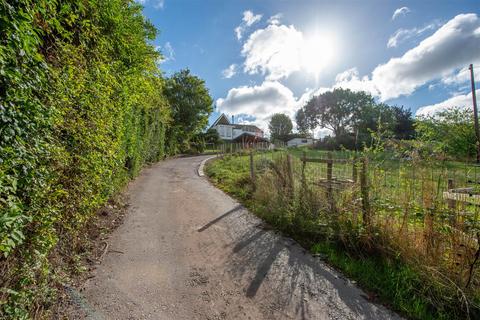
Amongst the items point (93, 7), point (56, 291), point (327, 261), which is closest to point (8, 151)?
point (56, 291)

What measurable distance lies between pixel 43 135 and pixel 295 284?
358cm

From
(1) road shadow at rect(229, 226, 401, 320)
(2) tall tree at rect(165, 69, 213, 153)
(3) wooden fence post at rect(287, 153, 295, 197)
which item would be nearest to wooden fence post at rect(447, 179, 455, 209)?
(1) road shadow at rect(229, 226, 401, 320)

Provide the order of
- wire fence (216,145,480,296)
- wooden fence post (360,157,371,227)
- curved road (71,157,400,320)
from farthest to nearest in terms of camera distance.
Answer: wooden fence post (360,157,371,227) < wire fence (216,145,480,296) < curved road (71,157,400,320)

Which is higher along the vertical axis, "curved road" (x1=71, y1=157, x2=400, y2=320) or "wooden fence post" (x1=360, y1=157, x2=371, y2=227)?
"wooden fence post" (x1=360, y1=157, x2=371, y2=227)

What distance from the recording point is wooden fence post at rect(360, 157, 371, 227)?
3.57m

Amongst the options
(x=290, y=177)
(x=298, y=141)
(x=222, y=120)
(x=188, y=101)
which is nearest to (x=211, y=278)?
(x=290, y=177)

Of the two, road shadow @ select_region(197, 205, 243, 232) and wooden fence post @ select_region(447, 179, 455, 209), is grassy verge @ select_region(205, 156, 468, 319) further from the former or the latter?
road shadow @ select_region(197, 205, 243, 232)

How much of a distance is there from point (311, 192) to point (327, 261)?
1.43 metres

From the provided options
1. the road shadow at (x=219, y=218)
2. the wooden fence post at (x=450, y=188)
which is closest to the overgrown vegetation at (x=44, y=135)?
the road shadow at (x=219, y=218)

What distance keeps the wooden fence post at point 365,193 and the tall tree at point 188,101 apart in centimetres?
2698

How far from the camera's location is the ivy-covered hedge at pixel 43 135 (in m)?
1.62

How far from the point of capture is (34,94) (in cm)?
199

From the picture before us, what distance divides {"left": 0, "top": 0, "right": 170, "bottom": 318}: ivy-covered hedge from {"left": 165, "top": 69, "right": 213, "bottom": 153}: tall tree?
26.0 m

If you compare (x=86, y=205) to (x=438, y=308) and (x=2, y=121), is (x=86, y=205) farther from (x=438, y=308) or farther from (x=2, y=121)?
(x=438, y=308)
